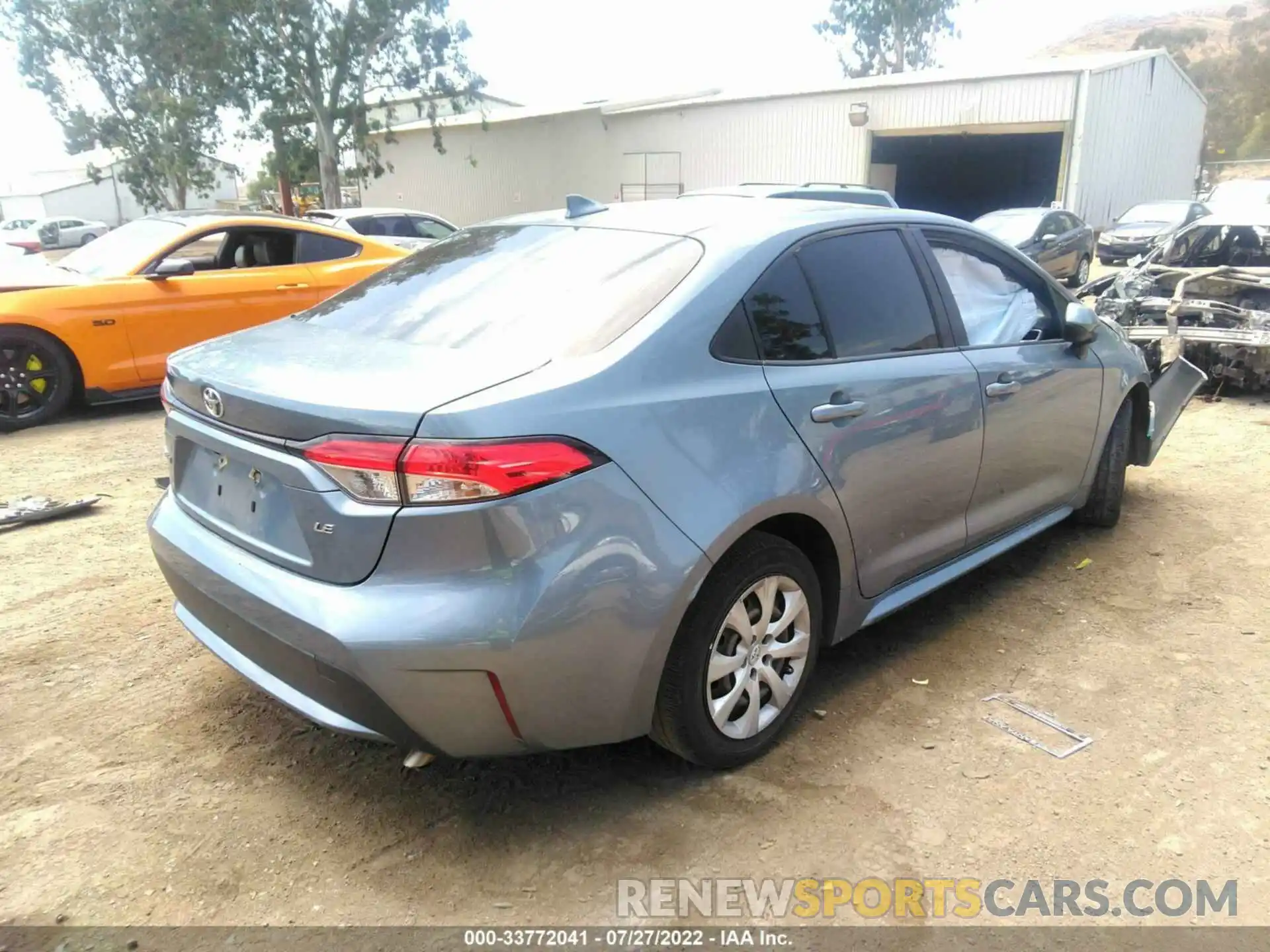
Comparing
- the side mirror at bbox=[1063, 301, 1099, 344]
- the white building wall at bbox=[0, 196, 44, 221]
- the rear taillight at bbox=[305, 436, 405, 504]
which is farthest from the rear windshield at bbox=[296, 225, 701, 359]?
the white building wall at bbox=[0, 196, 44, 221]

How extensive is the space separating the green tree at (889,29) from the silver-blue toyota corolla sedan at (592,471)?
5238cm

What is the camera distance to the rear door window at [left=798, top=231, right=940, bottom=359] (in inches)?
119

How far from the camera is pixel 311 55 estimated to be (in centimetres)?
2583

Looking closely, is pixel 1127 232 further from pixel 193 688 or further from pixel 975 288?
pixel 193 688

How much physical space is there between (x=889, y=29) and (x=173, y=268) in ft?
176

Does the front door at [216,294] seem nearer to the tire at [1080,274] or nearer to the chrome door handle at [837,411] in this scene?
the chrome door handle at [837,411]

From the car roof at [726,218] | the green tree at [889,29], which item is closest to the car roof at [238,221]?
the car roof at [726,218]

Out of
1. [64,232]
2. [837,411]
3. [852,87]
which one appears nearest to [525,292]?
[837,411]

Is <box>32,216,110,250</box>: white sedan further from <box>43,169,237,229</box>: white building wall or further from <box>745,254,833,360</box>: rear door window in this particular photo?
<box>745,254,833,360</box>: rear door window

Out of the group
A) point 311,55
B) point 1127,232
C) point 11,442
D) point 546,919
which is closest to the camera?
point 546,919

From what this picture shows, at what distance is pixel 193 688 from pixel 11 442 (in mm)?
4363

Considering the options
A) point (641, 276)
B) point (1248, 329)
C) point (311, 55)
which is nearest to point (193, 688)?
point (641, 276)

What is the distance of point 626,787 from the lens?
9.05 ft

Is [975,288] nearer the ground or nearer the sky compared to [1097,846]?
nearer the sky
